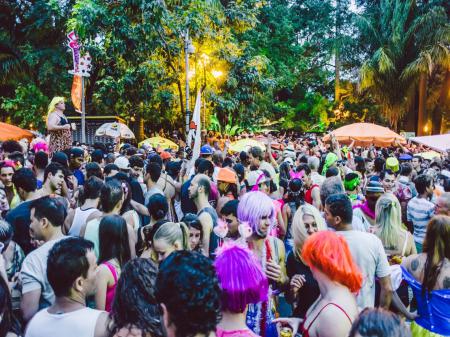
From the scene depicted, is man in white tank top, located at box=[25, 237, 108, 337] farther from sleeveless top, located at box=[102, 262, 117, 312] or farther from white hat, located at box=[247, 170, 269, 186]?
white hat, located at box=[247, 170, 269, 186]

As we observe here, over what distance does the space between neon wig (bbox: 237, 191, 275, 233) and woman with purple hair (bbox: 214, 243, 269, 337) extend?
1.26 metres

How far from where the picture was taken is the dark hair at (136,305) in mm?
2676

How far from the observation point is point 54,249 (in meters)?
2.92

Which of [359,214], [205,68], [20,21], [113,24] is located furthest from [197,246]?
[20,21]

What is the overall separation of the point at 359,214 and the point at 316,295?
2.13m

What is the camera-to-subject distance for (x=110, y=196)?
4.77 metres

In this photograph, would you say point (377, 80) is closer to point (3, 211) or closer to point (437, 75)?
point (437, 75)

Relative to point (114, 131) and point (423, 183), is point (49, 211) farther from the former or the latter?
point (114, 131)

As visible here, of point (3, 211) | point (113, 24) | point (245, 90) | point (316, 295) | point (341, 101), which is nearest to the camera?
point (316, 295)

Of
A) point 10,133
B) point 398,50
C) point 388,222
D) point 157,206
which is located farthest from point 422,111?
point 157,206

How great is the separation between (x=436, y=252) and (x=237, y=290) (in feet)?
7.17

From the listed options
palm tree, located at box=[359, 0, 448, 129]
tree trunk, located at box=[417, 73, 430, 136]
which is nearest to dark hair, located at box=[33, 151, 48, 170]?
palm tree, located at box=[359, 0, 448, 129]

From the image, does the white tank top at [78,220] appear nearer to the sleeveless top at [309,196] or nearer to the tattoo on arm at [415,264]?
the tattoo on arm at [415,264]

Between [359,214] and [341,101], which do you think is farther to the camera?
[341,101]
